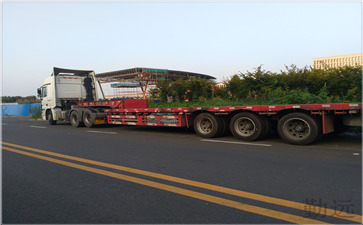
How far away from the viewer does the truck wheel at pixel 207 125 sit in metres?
8.98

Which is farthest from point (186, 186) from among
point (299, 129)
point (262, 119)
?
point (262, 119)

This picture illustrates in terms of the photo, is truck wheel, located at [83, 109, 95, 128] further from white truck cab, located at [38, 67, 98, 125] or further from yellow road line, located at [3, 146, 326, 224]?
yellow road line, located at [3, 146, 326, 224]

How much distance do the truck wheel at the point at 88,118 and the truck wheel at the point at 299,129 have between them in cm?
979

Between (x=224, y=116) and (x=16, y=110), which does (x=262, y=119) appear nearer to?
(x=224, y=116)

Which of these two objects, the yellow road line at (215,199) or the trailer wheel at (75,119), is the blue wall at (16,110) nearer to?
the trailer wheel at (75,119)

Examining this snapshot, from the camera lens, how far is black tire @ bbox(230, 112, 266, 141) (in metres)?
8.10

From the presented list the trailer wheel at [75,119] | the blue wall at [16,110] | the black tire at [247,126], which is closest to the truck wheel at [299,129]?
the black tire at [247,126]

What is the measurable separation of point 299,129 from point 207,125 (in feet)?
10.2

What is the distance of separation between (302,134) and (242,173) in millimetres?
3619

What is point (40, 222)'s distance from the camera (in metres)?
3.10

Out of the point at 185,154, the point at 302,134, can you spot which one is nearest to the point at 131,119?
the point at 185,154

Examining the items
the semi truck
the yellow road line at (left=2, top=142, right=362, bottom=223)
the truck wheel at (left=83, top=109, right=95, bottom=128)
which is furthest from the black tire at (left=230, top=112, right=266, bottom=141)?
the truck wheel at (left=83, top=109, right=95, bottom=128)

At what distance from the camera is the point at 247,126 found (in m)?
8.34

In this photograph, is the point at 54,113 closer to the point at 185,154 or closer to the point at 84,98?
the point at 84,98
